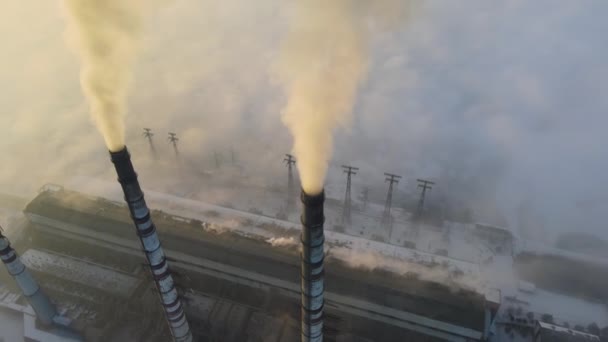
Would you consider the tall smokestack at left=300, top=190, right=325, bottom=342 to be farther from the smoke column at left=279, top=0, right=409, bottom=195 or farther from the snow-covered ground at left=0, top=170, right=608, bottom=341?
the snow-covered ground at left=0, top=170, right=608, bottom=341

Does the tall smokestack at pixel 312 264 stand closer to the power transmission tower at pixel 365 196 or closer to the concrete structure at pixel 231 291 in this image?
the concrete structure at pixel 231 291

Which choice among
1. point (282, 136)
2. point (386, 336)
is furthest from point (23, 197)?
point (386, 336)

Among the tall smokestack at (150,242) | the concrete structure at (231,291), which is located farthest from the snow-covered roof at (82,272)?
the tall smokestack at (150,242)

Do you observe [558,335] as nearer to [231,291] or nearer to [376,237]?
[376,237]

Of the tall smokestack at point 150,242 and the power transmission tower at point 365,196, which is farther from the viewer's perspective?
the power transmission tower at point 365,196

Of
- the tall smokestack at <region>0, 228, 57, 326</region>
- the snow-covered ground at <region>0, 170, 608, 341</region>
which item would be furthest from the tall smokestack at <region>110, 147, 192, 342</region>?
the snow-covered ground at <region>0, 170, 608, 341</region>
